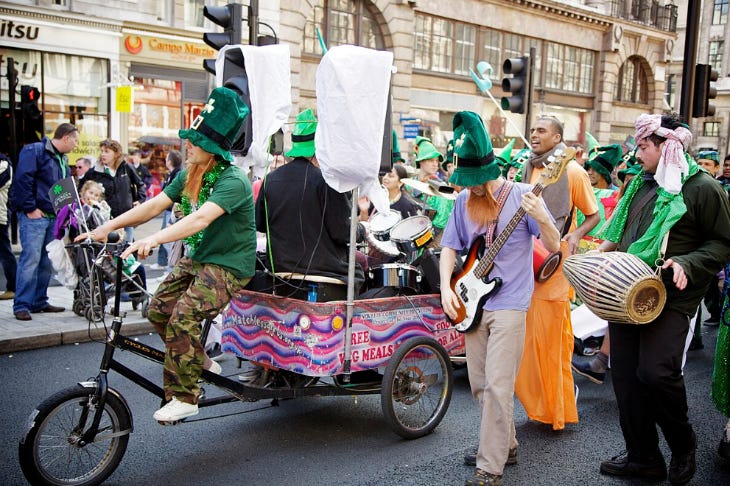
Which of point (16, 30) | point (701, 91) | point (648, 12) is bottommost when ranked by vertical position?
point (701, 91)

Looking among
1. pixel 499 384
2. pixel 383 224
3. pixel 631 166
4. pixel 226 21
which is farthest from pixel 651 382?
pixel 226 21

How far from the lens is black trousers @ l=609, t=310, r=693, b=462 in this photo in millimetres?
4082

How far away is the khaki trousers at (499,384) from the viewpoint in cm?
403

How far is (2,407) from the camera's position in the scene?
5316 millimetres

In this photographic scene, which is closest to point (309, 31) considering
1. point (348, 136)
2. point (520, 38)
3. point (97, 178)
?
point (520, 38)

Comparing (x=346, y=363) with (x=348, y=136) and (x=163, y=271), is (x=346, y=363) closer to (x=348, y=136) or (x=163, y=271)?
(x=348, y=136)

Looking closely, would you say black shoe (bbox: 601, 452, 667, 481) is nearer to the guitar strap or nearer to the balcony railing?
the guitar strap

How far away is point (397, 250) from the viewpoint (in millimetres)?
5793

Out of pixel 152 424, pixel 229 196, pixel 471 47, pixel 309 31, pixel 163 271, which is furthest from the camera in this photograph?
pixel 471 47

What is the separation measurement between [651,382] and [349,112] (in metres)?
2.39

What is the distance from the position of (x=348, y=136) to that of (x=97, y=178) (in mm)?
5998

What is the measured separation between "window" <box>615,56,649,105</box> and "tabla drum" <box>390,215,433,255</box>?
31.9m

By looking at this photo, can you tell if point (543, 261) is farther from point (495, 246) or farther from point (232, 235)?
point (232, 235)

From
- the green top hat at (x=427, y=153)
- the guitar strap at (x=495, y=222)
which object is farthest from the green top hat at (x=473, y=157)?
the green top hat at (x=427, y=153)
